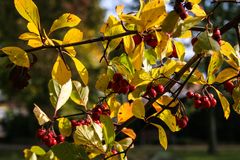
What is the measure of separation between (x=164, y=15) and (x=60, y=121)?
33 centimetres

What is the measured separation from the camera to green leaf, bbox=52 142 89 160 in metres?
0.71

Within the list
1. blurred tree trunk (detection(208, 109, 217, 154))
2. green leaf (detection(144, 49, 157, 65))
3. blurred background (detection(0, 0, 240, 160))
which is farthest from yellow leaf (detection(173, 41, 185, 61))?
blurred tree trunk (detection(208, 109, 217, 154))

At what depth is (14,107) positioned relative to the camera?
23.4 m

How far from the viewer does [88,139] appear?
750mm

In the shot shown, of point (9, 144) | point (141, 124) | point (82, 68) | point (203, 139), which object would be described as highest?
point (82, 68)

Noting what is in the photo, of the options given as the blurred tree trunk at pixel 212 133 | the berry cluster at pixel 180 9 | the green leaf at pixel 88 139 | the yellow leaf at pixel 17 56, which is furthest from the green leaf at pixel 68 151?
the blurred tree trunk at pixel 212 133

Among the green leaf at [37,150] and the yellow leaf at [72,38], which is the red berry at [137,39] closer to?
the yellow leaf at [72,38]

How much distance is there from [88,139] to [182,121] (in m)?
0.26

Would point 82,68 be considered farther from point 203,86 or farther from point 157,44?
point 203,86

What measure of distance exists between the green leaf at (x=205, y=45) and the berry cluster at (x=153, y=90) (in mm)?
179

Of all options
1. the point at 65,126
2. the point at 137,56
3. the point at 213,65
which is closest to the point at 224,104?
the point at 213,65

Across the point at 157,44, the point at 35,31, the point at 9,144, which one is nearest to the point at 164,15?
the point at 157,44

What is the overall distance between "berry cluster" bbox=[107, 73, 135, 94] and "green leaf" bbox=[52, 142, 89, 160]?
6.6 inches

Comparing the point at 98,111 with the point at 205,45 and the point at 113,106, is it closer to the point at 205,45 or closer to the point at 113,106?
the point at 113,106
